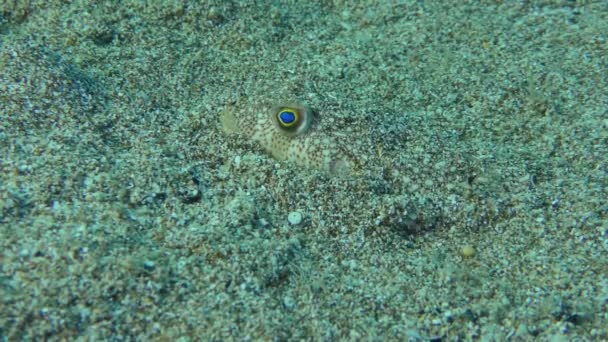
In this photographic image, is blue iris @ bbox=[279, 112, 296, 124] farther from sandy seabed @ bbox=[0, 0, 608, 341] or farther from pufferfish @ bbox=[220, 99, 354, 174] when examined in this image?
sandy seabed @ bbox=[0, 0, 608, 341]

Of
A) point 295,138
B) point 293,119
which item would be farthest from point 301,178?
point 293,119

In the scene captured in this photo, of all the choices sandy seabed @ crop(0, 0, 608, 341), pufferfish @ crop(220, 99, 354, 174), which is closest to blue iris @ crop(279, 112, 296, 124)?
pufferfish @ crop(220, 99, 354, 174)

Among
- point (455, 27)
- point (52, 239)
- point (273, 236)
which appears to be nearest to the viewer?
point (52, 239)

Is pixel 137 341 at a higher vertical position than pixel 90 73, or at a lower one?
lower

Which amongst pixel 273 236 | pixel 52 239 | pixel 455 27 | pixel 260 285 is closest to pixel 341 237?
pixel 273 236

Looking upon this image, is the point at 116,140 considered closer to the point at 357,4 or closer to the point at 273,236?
the point at 273,236

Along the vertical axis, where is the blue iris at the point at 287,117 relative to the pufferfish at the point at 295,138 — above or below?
above

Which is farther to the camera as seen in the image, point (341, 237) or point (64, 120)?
point (64, 120)

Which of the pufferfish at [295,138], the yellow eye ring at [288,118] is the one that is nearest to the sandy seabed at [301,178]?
the pufferfish at [295,138]

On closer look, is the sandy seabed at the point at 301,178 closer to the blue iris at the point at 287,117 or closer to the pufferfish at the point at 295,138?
the pufferfish at the point at 295,138
